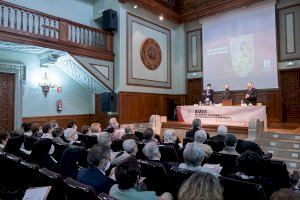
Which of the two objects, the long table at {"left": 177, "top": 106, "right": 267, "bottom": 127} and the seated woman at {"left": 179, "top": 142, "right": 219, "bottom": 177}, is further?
the long table at {"left": 177, "top": 106, "right": 267, "bottom": 127}

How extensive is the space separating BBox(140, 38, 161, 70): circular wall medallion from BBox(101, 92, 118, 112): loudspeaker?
192 centimetres

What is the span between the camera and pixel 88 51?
7.45 meters

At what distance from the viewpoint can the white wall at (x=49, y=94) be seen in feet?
24.2

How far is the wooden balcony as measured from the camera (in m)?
5.91

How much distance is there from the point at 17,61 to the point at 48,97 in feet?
4.52

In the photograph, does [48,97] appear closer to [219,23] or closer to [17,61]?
[17,61]

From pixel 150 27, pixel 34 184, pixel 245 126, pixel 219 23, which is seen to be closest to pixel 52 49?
pixel 150 27

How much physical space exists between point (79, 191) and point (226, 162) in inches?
70.4

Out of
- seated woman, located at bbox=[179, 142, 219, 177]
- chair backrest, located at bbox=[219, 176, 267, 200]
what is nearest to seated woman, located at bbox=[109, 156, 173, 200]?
chair backrest, located at bbox=[219, 176, 267, 200]

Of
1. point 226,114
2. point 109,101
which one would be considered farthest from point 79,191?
point 109,101

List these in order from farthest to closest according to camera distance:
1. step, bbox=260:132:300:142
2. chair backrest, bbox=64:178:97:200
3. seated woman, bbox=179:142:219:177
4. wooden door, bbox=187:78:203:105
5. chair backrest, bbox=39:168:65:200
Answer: wooden door, bbox=187:78:203:105 < step, bbox=260:132:300:142 < seated woman, bbox=179:142:219:177 < chair backrest, bbox=39:168:65:200 < chair backrest, bbox=64:178:97:200

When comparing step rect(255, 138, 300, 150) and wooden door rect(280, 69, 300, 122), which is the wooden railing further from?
wooden door rect(280, 69, 300, 122)

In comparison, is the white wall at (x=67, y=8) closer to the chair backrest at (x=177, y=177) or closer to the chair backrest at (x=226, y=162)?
the chair backrest at (x=226, y=162)

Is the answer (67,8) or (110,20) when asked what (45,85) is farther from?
(110,20)
